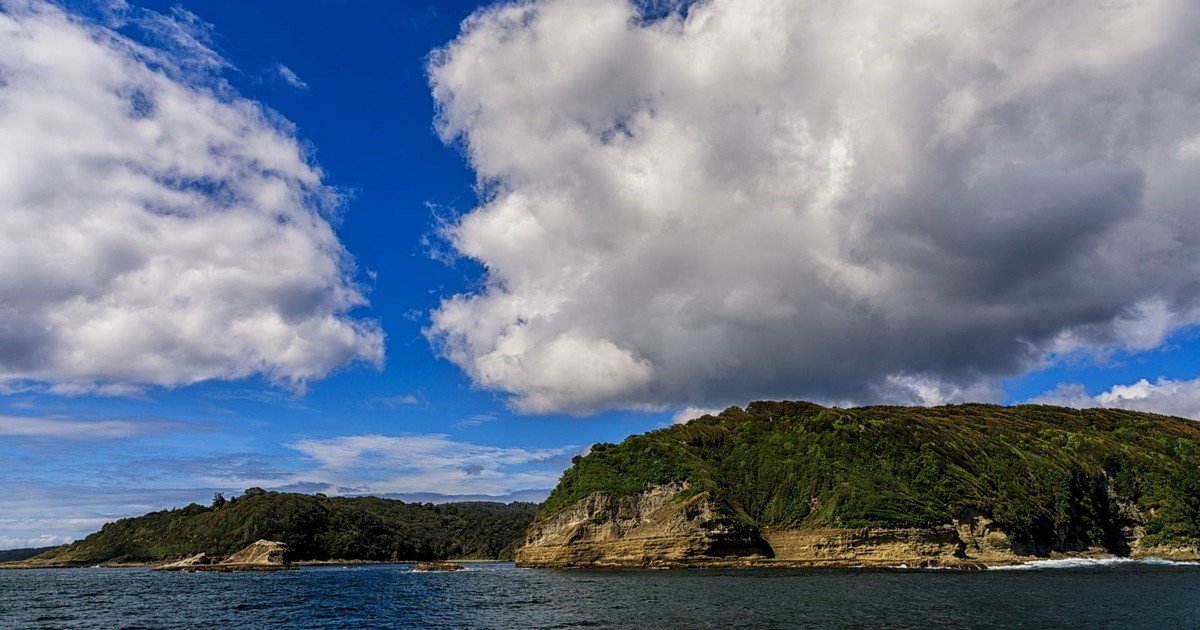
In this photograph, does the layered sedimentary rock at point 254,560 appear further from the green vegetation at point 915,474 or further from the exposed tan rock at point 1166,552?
the exposed tan rock at point 1166,552

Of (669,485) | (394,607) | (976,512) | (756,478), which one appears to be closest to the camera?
(394,607)

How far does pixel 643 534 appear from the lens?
127m

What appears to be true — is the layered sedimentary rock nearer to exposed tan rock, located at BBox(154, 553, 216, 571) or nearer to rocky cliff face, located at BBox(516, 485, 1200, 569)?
exposed tan rock, located at BBox(154, 553, 216, 571)

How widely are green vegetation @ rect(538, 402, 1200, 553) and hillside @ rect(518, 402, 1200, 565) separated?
1.11 feet

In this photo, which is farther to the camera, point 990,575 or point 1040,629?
point 990,575

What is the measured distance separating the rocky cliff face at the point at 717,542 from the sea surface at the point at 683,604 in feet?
72.9

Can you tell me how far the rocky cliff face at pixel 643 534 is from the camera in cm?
11988

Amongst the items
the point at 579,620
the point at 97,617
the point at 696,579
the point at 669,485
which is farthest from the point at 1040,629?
the point at 669,485

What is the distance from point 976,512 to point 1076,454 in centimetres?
5062

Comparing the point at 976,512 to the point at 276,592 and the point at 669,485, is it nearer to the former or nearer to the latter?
the point at 669,485

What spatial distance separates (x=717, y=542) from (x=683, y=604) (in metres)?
66.5

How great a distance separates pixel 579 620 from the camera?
48.5 meters

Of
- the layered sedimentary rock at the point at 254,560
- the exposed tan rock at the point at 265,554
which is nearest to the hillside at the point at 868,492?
the layered sedimentary rock at the point at 254,560

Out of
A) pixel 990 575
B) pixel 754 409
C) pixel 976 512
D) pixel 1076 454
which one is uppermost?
pixel 754 409
